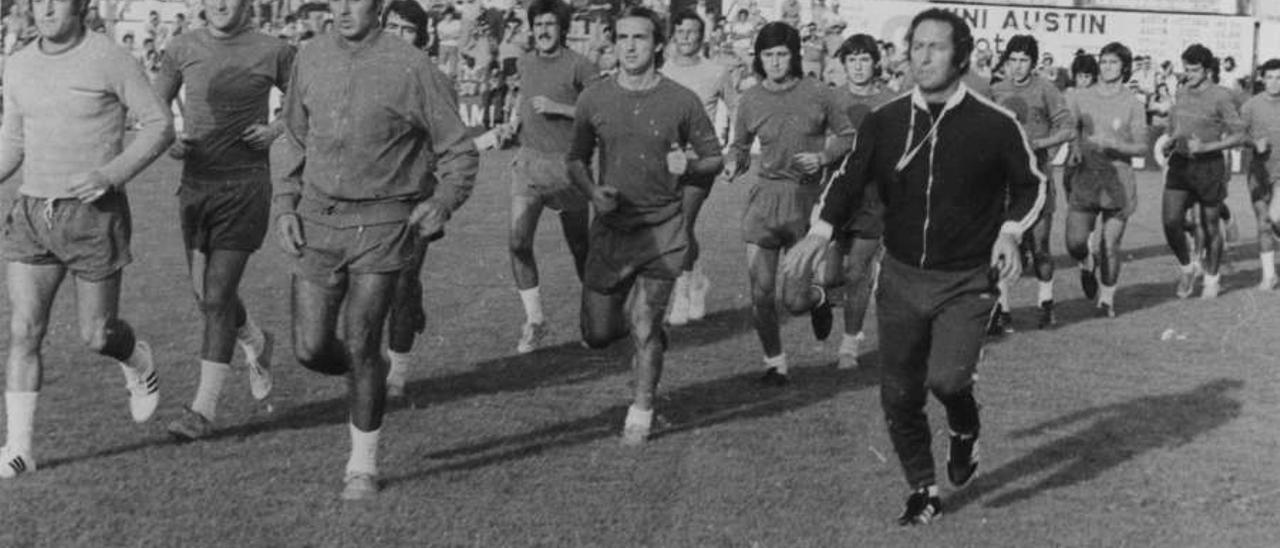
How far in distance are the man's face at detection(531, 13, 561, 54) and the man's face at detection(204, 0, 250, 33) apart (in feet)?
10.3

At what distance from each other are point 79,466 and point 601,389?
3246 mm

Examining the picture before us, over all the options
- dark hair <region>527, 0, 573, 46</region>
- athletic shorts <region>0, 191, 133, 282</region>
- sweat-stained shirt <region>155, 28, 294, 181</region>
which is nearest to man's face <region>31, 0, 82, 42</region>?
athletic shorts <region>0, 191, 133, 282</region>

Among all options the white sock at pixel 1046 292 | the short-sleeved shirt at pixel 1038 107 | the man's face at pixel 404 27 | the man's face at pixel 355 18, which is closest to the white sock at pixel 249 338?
the man's face at pixel 404 27

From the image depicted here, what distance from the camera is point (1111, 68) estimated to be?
1401 cm

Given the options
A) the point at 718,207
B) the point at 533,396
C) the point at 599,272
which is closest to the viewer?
the point at 599,272

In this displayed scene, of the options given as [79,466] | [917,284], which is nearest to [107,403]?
[79,466]

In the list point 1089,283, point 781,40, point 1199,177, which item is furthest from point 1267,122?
point 781,40

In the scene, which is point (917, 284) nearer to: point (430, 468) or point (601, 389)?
point (430, 468)

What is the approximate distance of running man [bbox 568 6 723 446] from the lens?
868 cm

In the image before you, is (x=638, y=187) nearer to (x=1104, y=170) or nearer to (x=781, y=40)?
(x=781, y=40)

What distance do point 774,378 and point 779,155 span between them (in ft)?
4.60

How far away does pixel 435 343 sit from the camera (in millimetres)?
11508

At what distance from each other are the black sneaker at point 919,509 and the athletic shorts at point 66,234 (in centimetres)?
365

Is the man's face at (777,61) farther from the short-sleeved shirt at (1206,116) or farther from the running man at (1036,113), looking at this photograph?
the short-sleeved shirt at (1206,116)
